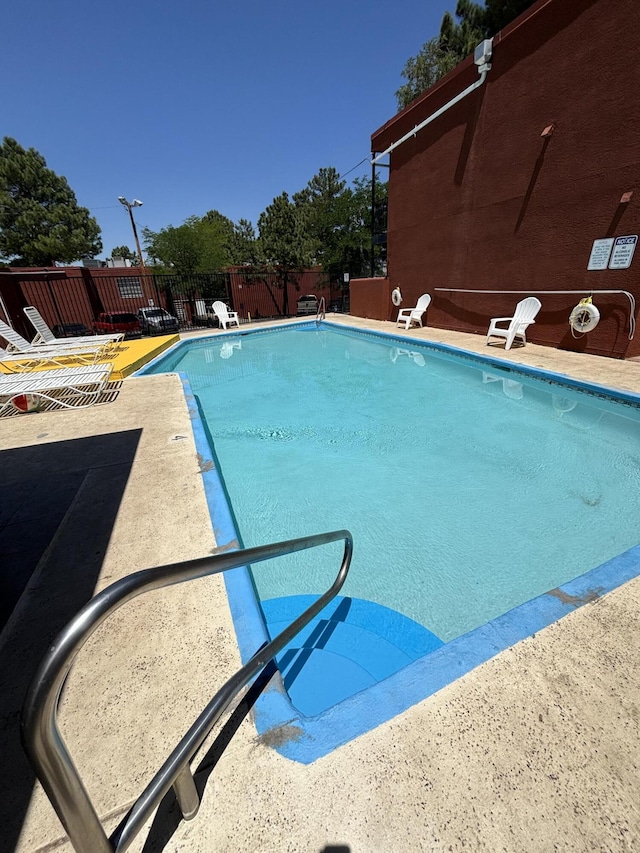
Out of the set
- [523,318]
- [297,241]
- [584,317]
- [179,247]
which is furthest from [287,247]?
[584,317]

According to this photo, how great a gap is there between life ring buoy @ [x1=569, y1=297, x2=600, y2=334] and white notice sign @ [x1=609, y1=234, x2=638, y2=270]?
2.02 feet

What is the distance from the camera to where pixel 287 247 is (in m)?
19.8

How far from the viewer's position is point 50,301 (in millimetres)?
16031

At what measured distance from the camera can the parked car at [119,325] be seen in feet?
44.1

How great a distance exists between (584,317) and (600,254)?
1.08 metres

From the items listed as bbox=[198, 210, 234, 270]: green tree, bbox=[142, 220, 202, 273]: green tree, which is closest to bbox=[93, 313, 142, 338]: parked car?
bbox=[142, 220, 202, 273]: green tree

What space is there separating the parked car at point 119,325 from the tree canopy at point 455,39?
17.6m

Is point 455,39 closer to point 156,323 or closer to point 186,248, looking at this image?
point 186,248

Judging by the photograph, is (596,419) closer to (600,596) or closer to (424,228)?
(600,596)

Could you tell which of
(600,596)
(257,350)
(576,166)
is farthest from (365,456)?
(257,350)

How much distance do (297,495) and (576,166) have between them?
774 cm

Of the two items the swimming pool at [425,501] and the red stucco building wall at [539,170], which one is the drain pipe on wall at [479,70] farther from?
the swimming pool at [425,501]

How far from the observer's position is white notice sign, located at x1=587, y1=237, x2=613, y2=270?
630cm

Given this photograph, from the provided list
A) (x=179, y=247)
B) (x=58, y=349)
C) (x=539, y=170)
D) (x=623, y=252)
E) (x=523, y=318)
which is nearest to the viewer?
(x=623, y=252)
